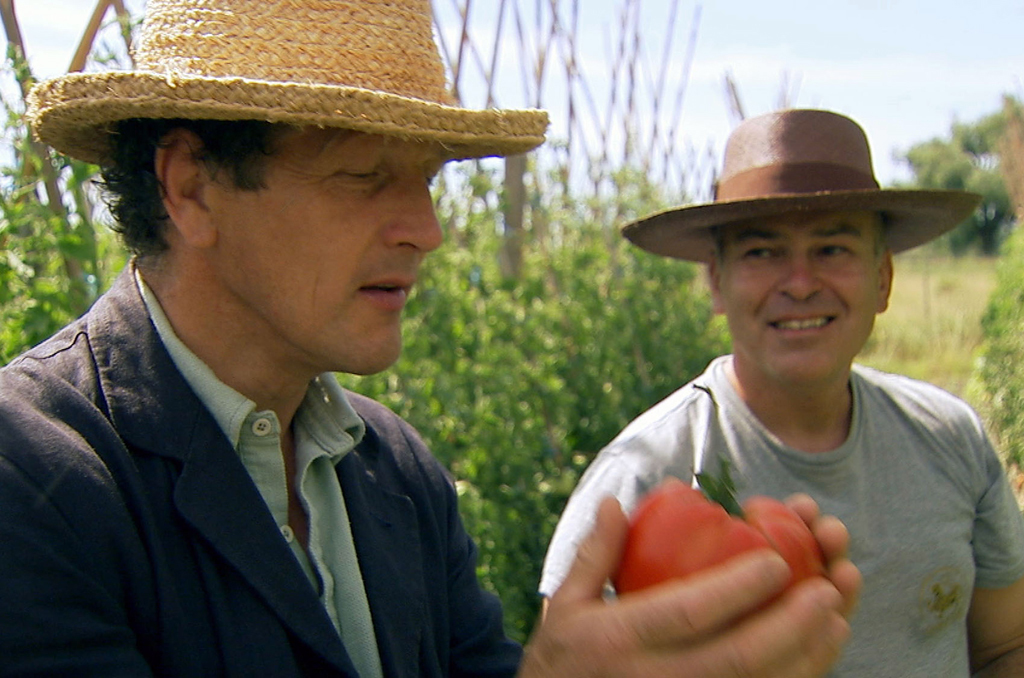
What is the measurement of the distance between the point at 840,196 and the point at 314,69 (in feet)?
4.10

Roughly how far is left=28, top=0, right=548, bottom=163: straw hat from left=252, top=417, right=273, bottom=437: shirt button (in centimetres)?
47

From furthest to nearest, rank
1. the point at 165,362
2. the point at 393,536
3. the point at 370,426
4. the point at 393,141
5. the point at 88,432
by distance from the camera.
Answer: the point at 370,426 → the point at 393,536 → the point at 393,141 → the point at 165,362 → the point at 88,432

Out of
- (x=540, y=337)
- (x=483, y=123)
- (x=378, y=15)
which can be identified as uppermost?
(x=378, y=15)

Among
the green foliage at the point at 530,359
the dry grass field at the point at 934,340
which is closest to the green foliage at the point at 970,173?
the dry grass field at the point at 934,340

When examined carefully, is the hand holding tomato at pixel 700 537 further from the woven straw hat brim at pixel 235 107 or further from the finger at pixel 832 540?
the woven straw hat brim at pixel 235 107

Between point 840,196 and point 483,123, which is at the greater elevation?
point 483,123

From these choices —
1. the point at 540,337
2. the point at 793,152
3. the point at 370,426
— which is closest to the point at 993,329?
the point at 540,337

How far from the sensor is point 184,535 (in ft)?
4.31

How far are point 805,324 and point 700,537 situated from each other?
126 cm

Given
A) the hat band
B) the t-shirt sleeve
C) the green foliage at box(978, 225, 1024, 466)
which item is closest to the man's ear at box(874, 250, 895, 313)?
the hat band

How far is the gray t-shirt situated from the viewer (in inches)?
78.4

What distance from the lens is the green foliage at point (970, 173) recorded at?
27.7m

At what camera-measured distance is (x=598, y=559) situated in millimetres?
1059

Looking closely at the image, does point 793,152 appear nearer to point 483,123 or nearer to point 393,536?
point 483,123
